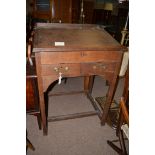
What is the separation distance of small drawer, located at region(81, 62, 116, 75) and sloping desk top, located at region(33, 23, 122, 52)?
0.47 feet

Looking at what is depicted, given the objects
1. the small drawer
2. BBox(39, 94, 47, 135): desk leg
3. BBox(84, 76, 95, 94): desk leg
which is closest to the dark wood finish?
BBox(39, 94, 47, 135): desk leg

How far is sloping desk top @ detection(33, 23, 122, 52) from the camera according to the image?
1.45 metres

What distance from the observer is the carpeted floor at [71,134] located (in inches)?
67.4

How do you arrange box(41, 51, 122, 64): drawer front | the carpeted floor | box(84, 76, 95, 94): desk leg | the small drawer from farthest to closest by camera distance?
box(84, 76, 95, 94): desk leg
the carpeted floor
the small drawer
box(41, 51, 122, 64): drawer front

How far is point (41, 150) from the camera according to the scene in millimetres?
1690

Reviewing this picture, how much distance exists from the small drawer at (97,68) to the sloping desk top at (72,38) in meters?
0.14

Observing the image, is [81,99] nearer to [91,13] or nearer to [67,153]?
[67,153]

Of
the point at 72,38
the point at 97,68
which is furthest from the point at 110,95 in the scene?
the point at 72,38

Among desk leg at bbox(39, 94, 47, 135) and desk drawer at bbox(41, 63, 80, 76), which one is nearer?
desk drawer at bbox(41, 63, 80, 76)

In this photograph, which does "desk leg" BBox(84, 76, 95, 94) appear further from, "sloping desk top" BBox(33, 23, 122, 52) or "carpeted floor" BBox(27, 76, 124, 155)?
"sloping desk top" BBox(33, 23, 122, 52)

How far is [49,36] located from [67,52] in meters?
0.31

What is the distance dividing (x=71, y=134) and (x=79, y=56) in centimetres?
84

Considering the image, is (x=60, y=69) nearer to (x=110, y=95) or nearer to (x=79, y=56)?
(x=79, y=56)
